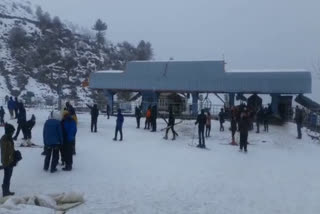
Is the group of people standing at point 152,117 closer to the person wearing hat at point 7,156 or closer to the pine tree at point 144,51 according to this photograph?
the person wearing hat at point 7,156

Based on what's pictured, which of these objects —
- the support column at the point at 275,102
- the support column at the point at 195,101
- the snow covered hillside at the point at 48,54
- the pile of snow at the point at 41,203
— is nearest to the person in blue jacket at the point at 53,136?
the pile of snow at the point at 41,203

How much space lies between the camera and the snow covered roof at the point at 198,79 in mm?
33562

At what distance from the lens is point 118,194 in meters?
10.5

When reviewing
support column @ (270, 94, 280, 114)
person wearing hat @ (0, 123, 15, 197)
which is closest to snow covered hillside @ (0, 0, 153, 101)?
support column @ (270, 94, 280, 114)

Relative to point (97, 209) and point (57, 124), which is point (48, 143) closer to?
point (57, 124)

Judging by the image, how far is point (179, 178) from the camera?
12.4 metres

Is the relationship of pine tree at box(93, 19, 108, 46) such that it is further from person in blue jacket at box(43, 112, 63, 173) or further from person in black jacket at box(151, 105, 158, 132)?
person in blue jacket at box(43, 112, 63, 173)

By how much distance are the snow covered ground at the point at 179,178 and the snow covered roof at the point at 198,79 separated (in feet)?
49.0

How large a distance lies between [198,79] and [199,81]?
209 mm

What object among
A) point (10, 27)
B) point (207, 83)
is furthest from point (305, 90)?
point (10, 27)

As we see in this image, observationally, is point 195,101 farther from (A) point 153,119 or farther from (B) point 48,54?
(B) point 48,54

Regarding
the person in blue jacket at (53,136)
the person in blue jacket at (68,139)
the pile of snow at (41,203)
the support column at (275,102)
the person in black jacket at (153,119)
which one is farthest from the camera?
the support column at (275,102)

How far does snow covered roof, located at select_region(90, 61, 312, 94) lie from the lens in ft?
110

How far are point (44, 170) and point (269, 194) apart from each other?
6.21 meters
